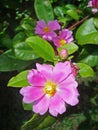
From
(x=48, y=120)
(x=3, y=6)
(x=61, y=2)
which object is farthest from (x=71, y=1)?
(x=48, y=120)

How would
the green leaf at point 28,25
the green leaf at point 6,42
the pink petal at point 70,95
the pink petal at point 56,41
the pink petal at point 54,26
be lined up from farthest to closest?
the green leaf at point 6,42 → the green leaf at point 28,25 → the pink petal at point 54,26 → the pink petal at point 56,41 → the pink petal at point 70,95

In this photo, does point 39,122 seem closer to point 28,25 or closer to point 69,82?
point 69,82

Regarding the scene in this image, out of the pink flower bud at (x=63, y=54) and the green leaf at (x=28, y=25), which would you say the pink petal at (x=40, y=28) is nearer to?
the green leaf at (x=28, y=25)

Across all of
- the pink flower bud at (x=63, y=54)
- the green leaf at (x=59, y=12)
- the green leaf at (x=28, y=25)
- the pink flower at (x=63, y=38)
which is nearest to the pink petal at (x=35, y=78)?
the pink flower bud at (x=63, y=54)

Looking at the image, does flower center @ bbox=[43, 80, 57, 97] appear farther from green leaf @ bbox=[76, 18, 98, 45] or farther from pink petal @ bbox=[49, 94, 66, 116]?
green leaf @ bbox=[76, 18, 98, 45]

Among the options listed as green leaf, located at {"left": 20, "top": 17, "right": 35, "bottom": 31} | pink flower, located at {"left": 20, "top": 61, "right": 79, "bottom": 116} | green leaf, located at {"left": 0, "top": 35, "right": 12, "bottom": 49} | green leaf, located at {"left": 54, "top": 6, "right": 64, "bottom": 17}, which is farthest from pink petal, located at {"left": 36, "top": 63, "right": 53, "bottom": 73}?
green leaf, located at {"left": 54, "top": 6, "right": 64, "bottom": 17}
